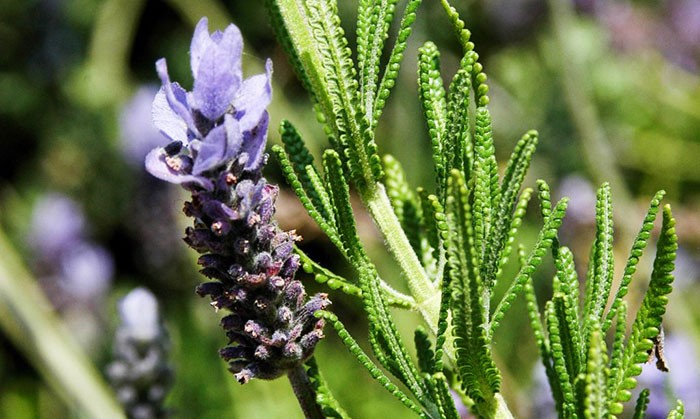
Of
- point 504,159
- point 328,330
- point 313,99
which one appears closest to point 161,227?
point 328,330

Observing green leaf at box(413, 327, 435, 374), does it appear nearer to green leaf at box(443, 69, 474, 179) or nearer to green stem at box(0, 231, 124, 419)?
green leaf at box(443, 69, 474, 179)

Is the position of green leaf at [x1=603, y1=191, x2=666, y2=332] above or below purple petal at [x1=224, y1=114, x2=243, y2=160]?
above

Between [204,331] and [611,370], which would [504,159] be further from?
[611,370]

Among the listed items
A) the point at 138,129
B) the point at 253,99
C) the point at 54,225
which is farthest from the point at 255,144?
the point at 54,225

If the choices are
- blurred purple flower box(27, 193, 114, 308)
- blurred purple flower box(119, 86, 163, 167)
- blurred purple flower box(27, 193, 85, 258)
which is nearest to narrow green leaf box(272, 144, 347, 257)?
blurred purple flower box(119, 86, 163, 167)

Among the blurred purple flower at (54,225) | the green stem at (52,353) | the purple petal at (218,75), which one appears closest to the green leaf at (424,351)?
the purple petal at (218,75)

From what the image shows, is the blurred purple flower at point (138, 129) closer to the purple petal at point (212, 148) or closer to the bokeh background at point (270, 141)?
the bokeh background at point (270, 141)
